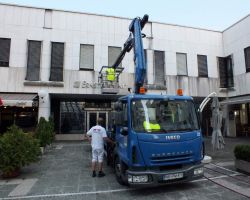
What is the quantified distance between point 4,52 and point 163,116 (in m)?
13.8

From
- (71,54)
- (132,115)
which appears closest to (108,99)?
(71,54)

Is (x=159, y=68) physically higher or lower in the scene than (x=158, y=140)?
higher

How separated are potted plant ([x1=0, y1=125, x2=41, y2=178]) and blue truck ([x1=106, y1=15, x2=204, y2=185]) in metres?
3.33

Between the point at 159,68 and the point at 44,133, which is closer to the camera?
the point at 44,133

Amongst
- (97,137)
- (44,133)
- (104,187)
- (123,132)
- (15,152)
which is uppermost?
(123,132)

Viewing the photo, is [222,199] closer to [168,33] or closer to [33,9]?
[168,33]

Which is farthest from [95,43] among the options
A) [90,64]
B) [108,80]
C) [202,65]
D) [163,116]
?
[163,116]

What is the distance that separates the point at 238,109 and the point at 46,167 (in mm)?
18054

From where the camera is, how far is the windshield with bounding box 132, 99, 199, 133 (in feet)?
19.5

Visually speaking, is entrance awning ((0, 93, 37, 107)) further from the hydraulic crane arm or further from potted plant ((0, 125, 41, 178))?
the hydraulic crane arm

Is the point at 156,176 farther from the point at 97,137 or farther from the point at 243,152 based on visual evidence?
the point at 243,152

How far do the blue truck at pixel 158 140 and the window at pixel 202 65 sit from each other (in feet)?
44.7

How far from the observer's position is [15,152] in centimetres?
751

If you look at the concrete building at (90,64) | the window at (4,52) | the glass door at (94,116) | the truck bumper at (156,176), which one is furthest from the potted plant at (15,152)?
the glass door at (94,116)
